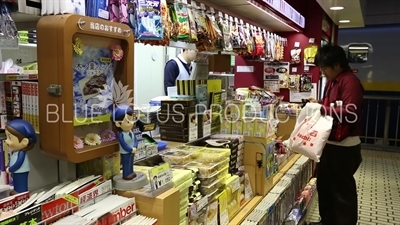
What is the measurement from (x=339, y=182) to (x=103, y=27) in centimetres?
266

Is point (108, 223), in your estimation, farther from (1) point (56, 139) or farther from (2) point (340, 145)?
(2) point (340, 145)

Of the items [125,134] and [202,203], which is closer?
[125,134]

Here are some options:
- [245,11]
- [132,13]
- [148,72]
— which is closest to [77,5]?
[132,13]

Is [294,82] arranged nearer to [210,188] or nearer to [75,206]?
[210,188]

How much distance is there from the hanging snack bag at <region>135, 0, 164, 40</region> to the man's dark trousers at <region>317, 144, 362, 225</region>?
7.07 ft

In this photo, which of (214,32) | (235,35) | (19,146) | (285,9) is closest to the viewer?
(19,146)

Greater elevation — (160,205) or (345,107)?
(345,107)

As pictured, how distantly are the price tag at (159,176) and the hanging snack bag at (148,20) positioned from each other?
1.92ft

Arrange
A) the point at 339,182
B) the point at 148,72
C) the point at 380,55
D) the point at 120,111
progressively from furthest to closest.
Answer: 1. the point at 380,55
2. the point at 148,72
3. the point at 339,182
4. the point at 120,111

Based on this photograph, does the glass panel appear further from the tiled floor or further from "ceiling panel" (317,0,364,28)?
"ceiling panel" (317,0,364,28)

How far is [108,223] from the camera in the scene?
110 centimetres

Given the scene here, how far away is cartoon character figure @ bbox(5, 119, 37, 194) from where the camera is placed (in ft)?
3.41

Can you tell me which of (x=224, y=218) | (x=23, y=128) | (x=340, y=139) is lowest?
(x=224, y=218)

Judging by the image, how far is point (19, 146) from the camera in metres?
1.04
